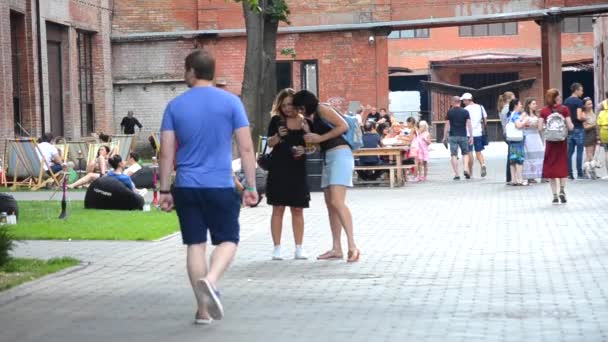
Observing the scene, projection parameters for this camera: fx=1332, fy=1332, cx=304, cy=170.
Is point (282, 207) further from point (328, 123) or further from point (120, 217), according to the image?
point (120, 217)

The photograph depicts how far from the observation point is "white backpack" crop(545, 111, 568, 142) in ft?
63.3

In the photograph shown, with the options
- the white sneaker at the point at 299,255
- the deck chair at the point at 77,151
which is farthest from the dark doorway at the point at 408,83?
the white sneaker at the point at 299,255

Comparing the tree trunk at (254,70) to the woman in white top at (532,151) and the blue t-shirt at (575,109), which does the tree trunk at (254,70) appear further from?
Result: the blue t-shirt at (575,109)

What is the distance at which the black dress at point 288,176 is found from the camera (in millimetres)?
12922

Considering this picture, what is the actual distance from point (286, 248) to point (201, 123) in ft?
18.2

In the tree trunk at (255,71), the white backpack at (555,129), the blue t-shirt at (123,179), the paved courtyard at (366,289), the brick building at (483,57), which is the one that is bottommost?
the paved courtyard at (366,289)

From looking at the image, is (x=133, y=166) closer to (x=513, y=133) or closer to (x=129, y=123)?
(x=513, y=133)

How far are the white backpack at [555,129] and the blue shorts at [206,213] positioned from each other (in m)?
11.2

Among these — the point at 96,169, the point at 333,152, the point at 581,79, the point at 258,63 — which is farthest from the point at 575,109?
the point at 581,79

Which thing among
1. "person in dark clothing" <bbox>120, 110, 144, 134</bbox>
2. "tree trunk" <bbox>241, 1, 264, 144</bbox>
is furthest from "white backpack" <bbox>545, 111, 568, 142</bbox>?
"person in dark clothing" <bbox>120, 110, 144, 134</bbox>

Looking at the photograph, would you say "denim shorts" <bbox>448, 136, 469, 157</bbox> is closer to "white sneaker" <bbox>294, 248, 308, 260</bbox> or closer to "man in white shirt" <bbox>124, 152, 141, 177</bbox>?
"man in white shirt" <bbox>124, 152, 141, 177</bbox>

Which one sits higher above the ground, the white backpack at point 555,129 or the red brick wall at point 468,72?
the red brick wall at point 468,72

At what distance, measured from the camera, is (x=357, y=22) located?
1571 inches

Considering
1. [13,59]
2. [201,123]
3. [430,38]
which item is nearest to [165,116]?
[201,123]
